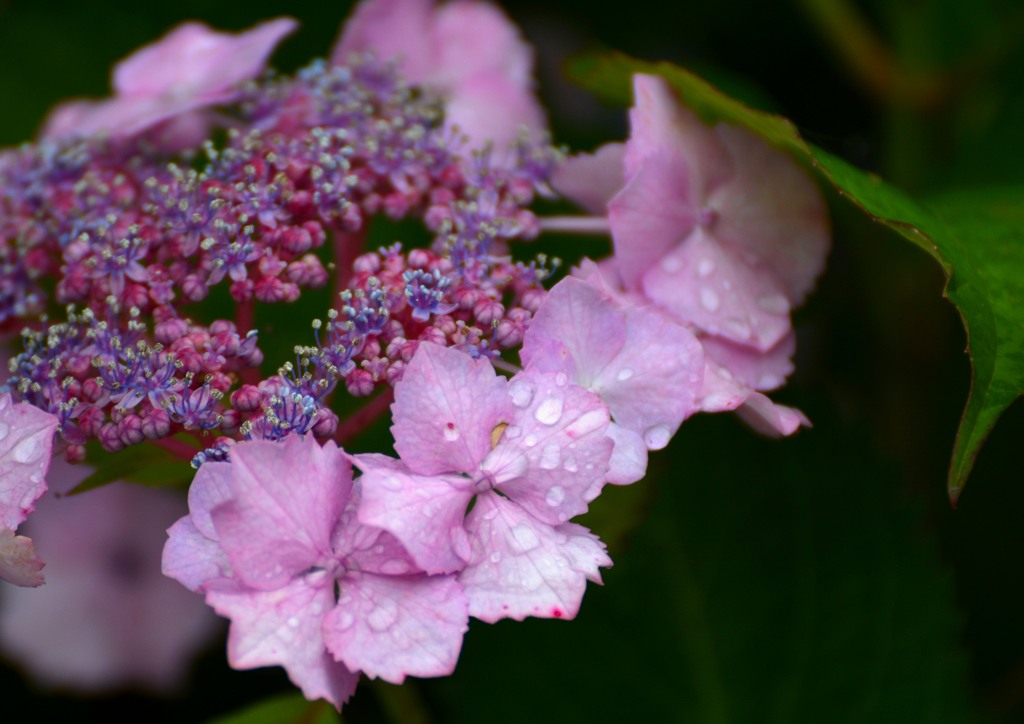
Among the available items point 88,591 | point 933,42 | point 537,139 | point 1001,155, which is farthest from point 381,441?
point 933,42

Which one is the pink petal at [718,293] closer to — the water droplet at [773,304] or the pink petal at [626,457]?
the water droplet at [773,304]

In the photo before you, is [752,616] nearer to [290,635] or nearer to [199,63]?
[290,635]

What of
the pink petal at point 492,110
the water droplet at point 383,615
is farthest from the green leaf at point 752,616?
the water droplet at point 383,615

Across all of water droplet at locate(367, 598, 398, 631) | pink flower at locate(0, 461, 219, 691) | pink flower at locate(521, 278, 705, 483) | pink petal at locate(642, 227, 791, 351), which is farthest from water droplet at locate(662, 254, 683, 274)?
pink flower at locate(0, 461, 219, 691)

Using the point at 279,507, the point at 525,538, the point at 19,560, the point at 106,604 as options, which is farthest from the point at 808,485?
the point at 106,604

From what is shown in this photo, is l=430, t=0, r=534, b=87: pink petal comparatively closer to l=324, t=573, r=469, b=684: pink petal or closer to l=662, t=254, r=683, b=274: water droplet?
l=662, t=254, r=683, b=274: water droplet

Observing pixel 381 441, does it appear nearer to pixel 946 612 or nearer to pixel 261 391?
pixel 261 391
